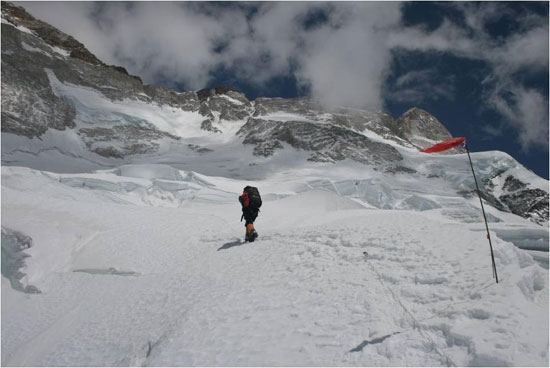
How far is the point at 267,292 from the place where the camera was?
6.11m

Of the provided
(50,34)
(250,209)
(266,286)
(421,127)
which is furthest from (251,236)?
(421,127)

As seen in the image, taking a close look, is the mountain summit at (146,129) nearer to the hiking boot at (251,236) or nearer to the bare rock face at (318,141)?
the bare rock face at (318,141)

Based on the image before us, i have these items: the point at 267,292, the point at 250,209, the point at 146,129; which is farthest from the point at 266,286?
the point at 146,129

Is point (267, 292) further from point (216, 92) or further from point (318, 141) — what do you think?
point (216, 92)

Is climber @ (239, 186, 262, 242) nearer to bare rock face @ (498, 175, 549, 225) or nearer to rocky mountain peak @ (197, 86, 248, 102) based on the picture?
bare rock face @ (498, 175, 549, 225)

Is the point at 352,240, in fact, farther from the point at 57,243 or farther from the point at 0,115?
the point at 0,115

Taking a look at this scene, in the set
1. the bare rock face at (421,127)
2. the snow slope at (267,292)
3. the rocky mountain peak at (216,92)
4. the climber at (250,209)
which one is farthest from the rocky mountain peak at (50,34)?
the climber at (250,209)

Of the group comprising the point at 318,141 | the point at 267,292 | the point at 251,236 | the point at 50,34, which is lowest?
the point at 267,292

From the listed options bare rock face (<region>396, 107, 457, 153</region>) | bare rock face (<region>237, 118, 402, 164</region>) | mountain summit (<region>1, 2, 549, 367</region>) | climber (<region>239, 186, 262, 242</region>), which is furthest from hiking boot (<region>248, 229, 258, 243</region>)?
bare rock face (<region>396, 107, 457, 153</region>)

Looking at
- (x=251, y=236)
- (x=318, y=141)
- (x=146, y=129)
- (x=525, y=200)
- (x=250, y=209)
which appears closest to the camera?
(x=251, y=236)

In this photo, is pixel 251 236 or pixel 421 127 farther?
pixel 421 127

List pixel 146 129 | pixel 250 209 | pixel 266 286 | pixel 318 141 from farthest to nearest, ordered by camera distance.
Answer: pixel 318 141
pixel 146 129
pixel 250 209
pixel 266 286

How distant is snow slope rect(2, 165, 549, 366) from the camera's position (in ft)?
14.4

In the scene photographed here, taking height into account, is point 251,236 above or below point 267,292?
above
